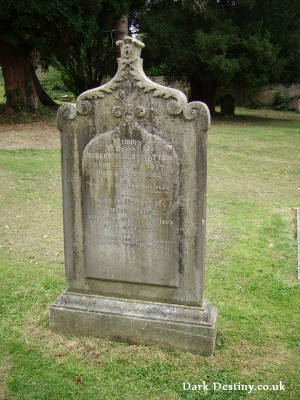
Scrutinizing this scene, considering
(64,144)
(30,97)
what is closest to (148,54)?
(30,97)

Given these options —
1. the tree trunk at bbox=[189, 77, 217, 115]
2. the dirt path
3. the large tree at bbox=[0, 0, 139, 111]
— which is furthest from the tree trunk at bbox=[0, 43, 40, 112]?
the tree trunk at bbox=[189, 77, 217, 115]

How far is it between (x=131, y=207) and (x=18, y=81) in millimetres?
16076

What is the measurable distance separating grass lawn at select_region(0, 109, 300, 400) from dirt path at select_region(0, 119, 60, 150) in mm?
5733

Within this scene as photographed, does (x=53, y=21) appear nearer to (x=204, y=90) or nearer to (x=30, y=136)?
(x=30, y=136)

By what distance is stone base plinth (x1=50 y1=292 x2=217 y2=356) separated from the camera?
392 cm

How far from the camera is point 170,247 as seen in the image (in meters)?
3.97

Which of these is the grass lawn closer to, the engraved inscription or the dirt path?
the engraved inscription

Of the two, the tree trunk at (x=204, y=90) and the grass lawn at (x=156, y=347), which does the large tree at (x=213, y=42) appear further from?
the grass lawn at (x=156, y=347)

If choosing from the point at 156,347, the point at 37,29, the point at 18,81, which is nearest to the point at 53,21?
the point at 37,29

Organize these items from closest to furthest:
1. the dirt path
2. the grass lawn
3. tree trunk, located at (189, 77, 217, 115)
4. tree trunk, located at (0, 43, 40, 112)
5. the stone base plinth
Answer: the grass lawn < the stone base plinth < the dirt path < tree trunk, located at (0, 43, 40, 112) < tree trunk, located at (189, 77, 217, 115)

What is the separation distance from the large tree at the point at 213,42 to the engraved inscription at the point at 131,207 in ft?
56.5

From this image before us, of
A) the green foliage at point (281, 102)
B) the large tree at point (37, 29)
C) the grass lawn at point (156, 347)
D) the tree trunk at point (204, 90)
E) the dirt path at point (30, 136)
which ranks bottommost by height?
the grass lawn at point (156, 347)

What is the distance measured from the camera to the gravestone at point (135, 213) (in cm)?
375

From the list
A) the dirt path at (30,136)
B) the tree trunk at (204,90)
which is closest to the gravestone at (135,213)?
the dirt path at (30,136)
